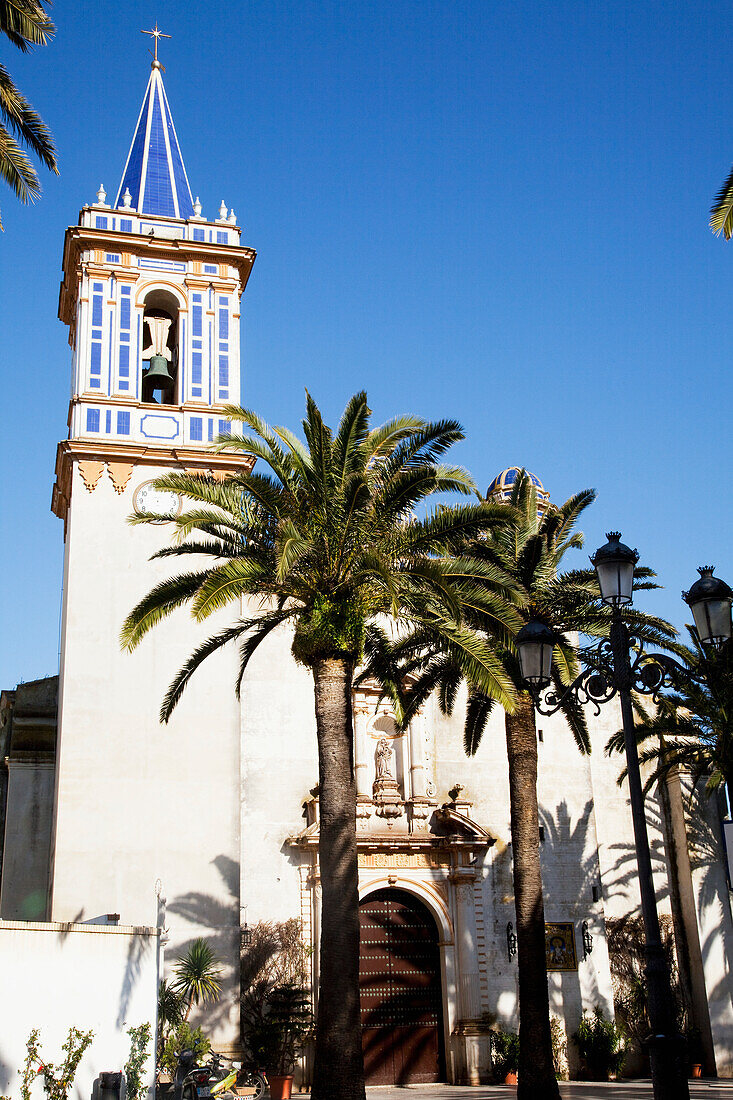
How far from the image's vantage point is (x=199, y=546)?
1695 centimetres

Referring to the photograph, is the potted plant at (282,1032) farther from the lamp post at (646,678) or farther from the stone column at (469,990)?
the lamp post at (646,678)

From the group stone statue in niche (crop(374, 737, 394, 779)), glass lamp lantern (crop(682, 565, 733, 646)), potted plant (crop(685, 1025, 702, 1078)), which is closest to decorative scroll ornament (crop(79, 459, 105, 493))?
stone statue in niche (crop(374, 737, 394, 779))

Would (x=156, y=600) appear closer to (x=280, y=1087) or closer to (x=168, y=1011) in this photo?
(x=168, y=1011)

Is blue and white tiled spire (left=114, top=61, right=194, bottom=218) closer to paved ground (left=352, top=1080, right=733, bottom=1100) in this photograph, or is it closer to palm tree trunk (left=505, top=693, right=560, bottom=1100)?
palm tree trunk (left=505, top=693, right=560, bottom=1100)

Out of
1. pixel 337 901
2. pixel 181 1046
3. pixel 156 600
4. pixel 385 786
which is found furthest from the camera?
pixel 385 786

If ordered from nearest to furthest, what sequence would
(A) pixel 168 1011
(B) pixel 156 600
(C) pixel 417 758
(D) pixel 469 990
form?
(B) pixel 156 600 < (A) pixel 168 1011 < (D) pixel 469 990 < (C) pixel 417 758

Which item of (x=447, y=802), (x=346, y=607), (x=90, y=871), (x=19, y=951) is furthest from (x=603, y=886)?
(x=19, y=951)

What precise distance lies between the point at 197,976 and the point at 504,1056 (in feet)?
22.1

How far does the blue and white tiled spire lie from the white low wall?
17800 millimetres

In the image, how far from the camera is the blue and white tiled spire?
27.4 m

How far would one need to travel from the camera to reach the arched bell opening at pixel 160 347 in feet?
85.3

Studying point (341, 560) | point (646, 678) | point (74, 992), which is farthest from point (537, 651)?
point (74, 992)

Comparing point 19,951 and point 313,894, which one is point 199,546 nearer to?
point 19,951

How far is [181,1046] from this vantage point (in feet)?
60.8
